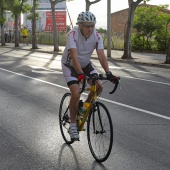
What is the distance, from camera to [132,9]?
82.9 feet

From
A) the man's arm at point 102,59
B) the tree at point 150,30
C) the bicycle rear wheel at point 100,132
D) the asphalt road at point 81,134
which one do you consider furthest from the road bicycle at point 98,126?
the tree at point 150,30

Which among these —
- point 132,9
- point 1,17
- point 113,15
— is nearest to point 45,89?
point 132,9

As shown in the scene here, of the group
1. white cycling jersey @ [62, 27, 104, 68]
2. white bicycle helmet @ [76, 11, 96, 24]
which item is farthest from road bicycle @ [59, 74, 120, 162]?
white bicycle helmet @ [76, 11, 96, 24]

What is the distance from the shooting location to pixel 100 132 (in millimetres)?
5539

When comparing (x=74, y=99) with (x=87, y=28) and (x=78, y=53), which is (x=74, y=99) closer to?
(x=78, y=53)

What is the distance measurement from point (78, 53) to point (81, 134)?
5.23ft

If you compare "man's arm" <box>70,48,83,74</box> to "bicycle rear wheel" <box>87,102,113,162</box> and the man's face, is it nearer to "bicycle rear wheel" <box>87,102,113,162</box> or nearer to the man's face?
the man's face

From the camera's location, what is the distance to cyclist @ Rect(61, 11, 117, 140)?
5.73m

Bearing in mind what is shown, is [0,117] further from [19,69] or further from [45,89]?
[19,69]

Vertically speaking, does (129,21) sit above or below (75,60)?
above

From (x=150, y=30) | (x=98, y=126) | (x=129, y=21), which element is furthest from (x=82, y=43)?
(x=150, y=30)

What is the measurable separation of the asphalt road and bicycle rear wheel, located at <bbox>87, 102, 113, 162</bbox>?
0.44ft

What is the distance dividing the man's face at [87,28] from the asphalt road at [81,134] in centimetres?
160

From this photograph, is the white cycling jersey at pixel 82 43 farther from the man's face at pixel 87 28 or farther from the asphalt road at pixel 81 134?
the asphalt road at pixel 81 134
